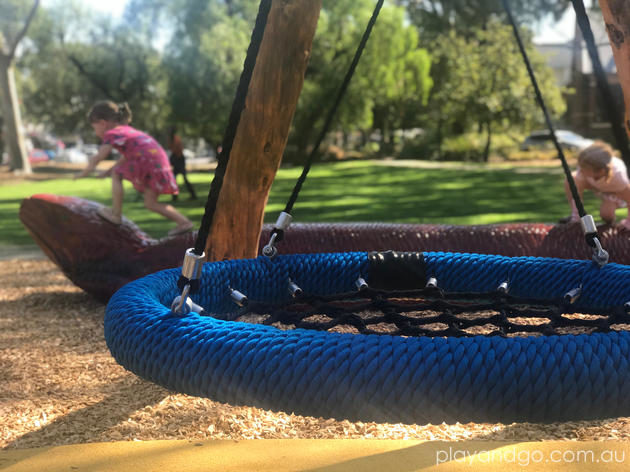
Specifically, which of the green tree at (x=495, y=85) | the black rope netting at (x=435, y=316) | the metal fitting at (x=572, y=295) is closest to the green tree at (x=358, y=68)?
the green tree at (x=495, y=85)

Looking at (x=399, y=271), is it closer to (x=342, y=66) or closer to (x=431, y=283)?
(x=431, y=283)

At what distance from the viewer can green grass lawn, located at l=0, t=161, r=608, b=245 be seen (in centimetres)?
898

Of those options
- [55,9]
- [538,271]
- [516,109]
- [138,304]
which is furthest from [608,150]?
[55,9]

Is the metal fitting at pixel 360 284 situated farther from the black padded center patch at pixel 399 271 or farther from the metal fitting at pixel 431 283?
the metal fitting at pixel 431 283

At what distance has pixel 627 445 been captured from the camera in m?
1.89

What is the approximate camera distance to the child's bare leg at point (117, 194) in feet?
14.4

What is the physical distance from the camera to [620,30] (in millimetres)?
2625

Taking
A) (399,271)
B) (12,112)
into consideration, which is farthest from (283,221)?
(12,112)

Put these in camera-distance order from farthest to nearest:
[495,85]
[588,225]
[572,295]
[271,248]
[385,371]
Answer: [495,85] → [271,248] → [572,295] → [588,225] → [385,371]

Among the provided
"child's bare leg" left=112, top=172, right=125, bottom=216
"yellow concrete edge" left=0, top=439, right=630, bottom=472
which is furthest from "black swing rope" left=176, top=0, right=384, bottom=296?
"child's bare leg" left=112, top=172, right=125, bottom=216

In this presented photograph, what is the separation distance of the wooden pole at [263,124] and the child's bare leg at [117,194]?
106 cm

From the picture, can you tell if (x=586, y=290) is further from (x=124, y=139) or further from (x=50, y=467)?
(x=124, y=139)
